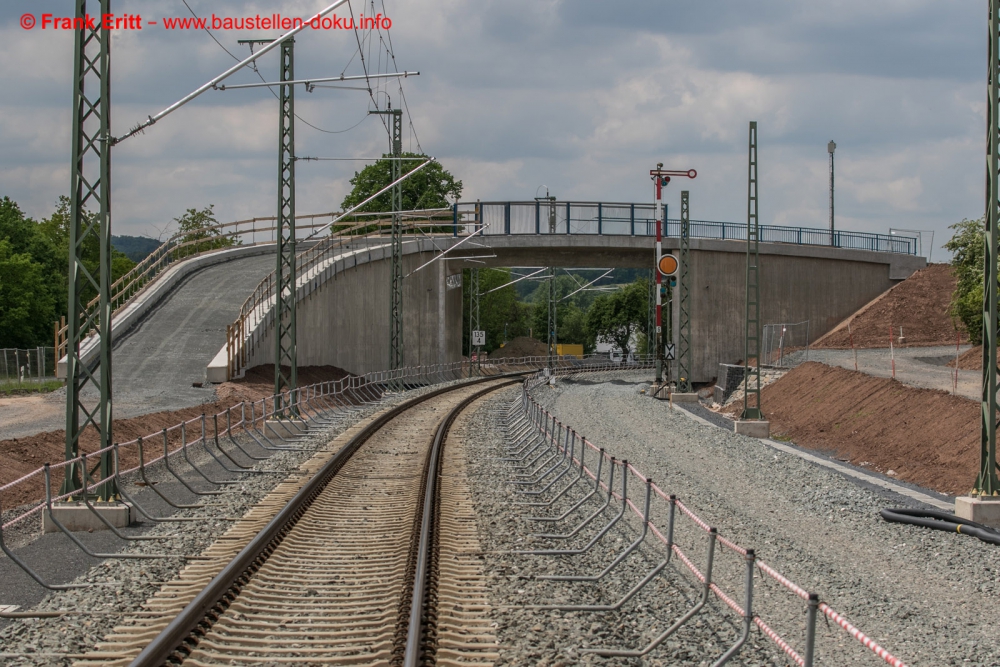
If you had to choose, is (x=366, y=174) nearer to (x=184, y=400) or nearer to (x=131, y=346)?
(x=131, y=346)

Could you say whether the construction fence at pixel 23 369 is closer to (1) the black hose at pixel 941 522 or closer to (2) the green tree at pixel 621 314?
(1) the black hose at pixel 941 522

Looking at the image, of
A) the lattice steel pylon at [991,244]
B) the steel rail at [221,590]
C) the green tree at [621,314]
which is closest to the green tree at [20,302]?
the steel rail at [221,590]

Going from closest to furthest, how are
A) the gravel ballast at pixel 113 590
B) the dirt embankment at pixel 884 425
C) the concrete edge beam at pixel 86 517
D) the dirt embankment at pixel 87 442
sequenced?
1. the gravel ballast at pixel 113 590
2. the concrete edge beam at pixel 86 517
3. the dirt embankment at pixel 87 442
4. the dirt embankment at pixel 884 425

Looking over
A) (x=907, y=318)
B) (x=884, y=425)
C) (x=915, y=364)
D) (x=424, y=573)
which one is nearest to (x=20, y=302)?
(x=915, y=364)

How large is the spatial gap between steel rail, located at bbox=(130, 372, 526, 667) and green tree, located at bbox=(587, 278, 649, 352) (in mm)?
111668

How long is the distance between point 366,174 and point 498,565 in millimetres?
90820

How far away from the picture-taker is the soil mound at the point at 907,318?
193 feet

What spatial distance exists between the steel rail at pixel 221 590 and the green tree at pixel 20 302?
43.2 meters

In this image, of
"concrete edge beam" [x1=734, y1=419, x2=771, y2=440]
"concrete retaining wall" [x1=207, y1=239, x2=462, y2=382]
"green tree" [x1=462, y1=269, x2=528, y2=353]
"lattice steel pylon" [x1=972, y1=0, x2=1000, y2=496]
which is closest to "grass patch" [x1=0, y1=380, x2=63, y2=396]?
"concrete retaining wall" [x1=207, y1=239, x2=462, y2=382]

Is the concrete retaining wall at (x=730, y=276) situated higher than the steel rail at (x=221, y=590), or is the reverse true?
the concrete retaining wall at (x=730, y=276)

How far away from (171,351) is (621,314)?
92.3 metres

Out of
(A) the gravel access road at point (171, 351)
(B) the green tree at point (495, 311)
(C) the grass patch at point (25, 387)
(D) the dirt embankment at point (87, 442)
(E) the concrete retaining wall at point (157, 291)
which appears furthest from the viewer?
(B) the green tree at point (495, 311)

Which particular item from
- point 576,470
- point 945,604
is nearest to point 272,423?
point 576,470

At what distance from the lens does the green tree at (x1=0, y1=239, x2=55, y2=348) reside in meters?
55.0
